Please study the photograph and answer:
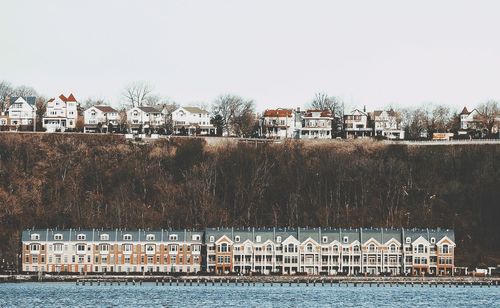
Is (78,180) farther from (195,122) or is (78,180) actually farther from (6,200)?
(195,122)

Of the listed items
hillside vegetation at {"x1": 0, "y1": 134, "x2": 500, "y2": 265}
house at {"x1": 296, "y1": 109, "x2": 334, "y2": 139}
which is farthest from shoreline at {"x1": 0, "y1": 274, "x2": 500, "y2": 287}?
house at {"x1": 296, "y1": 109, "x2": 334, "y2": 139}

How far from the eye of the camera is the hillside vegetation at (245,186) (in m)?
133

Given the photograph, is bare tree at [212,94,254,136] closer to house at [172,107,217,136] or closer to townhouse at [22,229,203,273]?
house at [172,107,217,136]

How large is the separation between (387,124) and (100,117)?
130 feet

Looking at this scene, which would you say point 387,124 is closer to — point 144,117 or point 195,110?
point 195,110

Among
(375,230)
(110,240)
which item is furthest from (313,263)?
(110,240)

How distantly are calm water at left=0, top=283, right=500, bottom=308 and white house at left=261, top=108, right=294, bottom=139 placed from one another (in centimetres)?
5803

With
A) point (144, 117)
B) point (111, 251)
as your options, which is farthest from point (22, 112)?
point (111, 251)

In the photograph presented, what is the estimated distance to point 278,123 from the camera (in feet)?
578

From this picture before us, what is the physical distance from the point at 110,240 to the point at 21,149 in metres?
28.1

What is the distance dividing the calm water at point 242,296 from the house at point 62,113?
5461 centimetres

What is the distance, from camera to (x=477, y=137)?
16662 centimetres

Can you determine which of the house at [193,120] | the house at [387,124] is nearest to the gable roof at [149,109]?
the house at [193,120]

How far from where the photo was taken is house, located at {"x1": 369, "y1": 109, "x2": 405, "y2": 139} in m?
175
